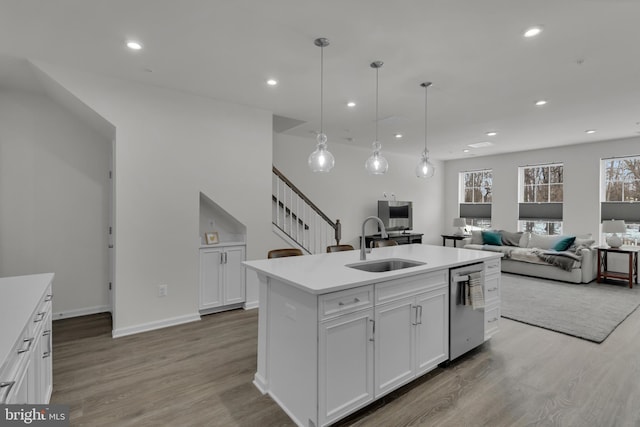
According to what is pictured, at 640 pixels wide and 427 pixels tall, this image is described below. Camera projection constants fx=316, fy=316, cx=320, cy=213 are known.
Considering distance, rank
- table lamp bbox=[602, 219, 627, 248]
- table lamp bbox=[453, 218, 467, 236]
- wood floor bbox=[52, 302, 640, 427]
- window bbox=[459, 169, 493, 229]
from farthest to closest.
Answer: window bbox=[459, 169, 493, 229]
table lamp bbox=[453, 218, 467, 236]
table lamp bbox=[602, 219, 627, 248]
wood floor bbox=[52, 302, 640, 427]

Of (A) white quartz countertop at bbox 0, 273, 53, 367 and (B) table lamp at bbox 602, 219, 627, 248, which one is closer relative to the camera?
(A) white quartz countertop at bbox 0, 273, 53, 367

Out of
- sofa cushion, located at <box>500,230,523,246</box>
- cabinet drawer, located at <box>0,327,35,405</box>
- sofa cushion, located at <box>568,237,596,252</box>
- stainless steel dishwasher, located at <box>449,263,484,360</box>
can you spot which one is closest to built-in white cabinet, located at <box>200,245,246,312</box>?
cabinet drawer, located at <box>0,327,35,405</box>

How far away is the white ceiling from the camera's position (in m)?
2.28

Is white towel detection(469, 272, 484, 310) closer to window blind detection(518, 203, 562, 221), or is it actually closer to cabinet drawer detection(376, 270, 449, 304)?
cabinet drawer detection(376, 270, 449, 304)

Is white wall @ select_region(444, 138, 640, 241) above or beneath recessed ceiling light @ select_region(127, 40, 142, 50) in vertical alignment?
beneath

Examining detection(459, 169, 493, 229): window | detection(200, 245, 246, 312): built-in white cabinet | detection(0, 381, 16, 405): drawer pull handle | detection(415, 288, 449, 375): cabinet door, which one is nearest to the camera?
detection(0, 381, 16, 405): drawer pull handle

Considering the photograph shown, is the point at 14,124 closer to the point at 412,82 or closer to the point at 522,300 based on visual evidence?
the point at 412,82

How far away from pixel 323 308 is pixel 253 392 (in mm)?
1082

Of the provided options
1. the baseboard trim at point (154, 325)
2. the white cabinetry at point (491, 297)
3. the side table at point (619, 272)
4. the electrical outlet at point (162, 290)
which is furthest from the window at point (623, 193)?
the electrical outlet at point (162, 290)

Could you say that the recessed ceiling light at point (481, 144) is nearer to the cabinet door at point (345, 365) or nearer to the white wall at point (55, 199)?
the cabinet door at point (345, 365)

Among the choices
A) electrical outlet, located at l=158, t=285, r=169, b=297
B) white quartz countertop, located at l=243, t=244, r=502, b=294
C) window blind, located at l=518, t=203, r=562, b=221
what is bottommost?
electrical outlet, located at l=158, t=285, r=169, b=297

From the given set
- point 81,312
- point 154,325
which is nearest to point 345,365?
point 154,325

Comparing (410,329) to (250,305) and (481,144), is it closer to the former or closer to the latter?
(250,305)

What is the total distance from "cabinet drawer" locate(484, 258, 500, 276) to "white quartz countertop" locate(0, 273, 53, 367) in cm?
343
